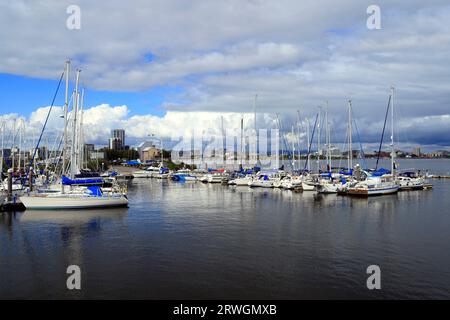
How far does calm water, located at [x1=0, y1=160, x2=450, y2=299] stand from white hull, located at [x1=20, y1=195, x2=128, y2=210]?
4.53ft

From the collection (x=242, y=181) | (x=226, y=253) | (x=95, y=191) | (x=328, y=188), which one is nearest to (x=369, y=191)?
(x=328, y=188)

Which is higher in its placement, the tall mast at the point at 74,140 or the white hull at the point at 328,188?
the tall mast at the point at 74,140

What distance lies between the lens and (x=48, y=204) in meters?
41.8

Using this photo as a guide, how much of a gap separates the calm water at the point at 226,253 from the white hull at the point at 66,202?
1.38m

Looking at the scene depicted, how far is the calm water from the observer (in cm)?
1862

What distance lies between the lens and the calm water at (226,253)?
18625mm

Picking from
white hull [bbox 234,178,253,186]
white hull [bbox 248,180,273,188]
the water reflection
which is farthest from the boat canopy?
white hull [bbox 234,178,253,186]

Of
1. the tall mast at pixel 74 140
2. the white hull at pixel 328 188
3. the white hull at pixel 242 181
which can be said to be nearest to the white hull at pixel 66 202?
the tall mast at pixel 74 140

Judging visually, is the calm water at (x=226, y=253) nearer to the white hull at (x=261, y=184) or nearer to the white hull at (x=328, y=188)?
the white hull at (x=328, y=188)

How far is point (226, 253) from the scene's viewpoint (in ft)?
80.7

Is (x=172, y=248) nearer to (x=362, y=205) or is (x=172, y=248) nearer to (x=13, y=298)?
(x=13, y=298)

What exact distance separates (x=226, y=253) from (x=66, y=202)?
24.4 metres

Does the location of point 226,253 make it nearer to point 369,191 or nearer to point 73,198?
point 73,198

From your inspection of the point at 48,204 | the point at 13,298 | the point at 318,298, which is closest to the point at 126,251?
the point at 13,298
